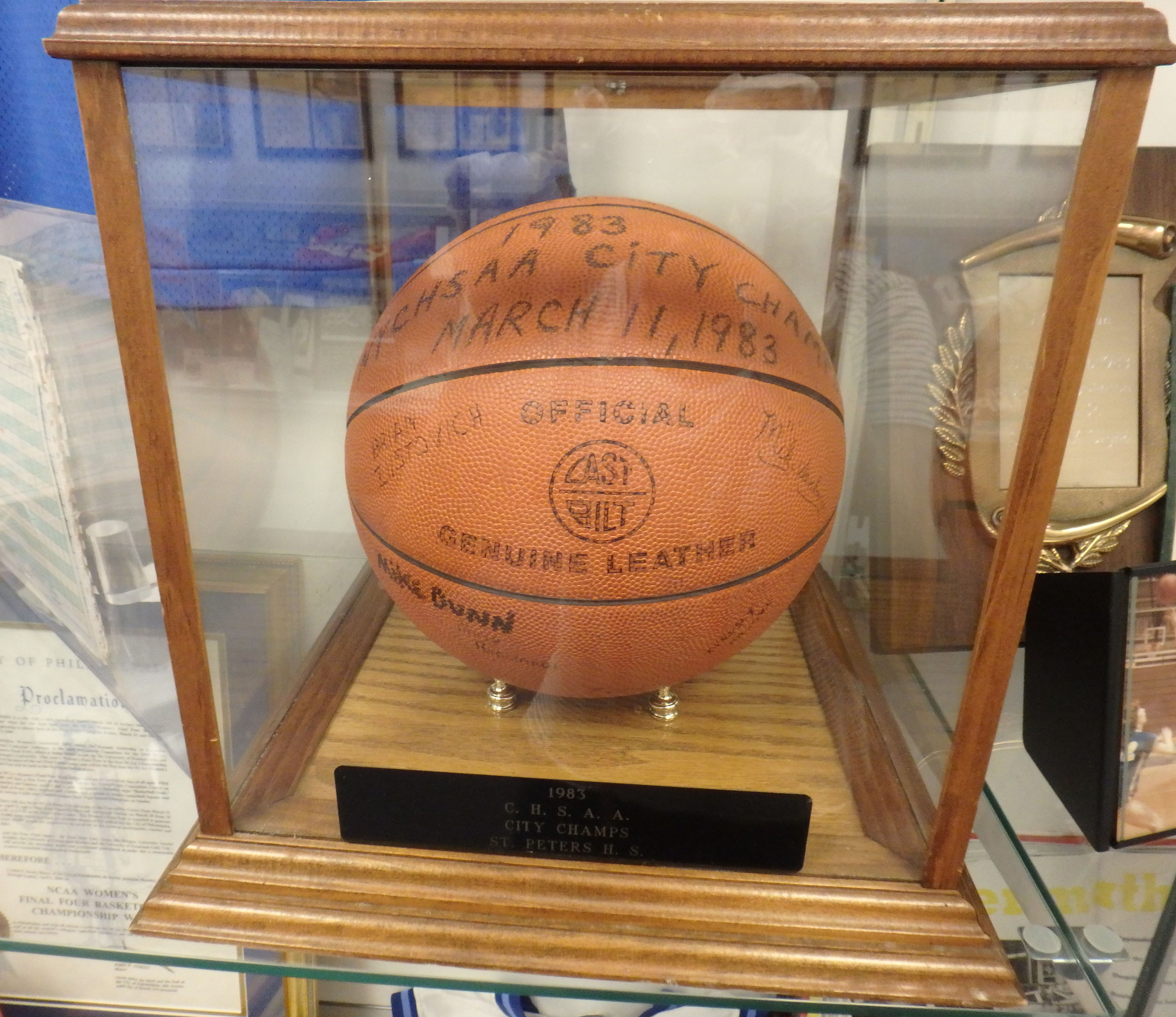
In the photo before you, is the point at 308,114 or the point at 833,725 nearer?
the point at 308,114

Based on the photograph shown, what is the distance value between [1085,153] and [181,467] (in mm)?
569

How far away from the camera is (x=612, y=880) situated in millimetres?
589

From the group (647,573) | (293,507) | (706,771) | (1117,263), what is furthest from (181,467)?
(1117,263)

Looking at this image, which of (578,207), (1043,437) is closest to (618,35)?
(578,207)

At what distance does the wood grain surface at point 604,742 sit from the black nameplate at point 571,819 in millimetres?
34

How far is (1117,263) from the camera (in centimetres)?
74

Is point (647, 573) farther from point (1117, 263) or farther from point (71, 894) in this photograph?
point (71, 894)

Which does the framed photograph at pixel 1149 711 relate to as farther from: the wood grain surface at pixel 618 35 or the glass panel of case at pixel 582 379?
the wood grain surface at pixel 618 35

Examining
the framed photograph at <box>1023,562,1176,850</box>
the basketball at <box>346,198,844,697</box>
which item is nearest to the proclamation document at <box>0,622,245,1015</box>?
the basketball at <box>346,198,844,697</box>

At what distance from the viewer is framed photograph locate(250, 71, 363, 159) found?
503 mm

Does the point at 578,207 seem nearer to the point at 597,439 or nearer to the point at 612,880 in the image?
the point at 597,439

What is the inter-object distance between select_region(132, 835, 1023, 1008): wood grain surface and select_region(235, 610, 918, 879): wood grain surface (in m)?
0.03

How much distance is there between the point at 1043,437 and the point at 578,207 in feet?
1.10

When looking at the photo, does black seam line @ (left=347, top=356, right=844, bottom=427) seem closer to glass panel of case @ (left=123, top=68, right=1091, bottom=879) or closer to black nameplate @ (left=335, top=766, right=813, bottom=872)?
glass panel of case @ (left=123, top=68, right=1091, bottom=879)
